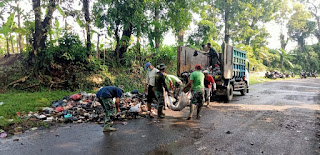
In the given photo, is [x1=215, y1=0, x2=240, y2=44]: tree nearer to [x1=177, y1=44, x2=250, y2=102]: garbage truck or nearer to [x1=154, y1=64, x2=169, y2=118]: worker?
[x1=177, y1=44, x2=250, y2=102]: garbage truck

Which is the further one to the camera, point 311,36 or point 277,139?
point 311,36

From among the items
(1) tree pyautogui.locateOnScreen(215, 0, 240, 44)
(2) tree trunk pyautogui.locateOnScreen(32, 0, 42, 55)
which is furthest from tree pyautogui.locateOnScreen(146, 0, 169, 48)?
(1) tree pyautogui.locateOnScreen(215, 0, 240, 44)

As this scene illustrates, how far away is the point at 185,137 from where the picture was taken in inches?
192

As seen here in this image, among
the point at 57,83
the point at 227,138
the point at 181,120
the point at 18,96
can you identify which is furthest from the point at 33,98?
the point at 227,138

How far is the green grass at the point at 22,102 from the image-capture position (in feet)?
20.7

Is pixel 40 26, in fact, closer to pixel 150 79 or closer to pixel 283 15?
pixel 150 79

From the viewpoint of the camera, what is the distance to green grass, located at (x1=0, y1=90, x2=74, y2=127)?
6.30 m

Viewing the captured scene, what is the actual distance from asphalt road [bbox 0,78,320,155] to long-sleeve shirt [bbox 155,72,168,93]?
0.96 meters

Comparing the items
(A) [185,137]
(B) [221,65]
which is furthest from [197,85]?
(B) [221,65]

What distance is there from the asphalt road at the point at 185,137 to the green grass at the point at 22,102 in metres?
1.52

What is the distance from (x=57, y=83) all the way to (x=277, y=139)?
900 centimetres

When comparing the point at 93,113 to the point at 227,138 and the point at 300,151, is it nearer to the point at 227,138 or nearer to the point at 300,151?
the point at 227,138

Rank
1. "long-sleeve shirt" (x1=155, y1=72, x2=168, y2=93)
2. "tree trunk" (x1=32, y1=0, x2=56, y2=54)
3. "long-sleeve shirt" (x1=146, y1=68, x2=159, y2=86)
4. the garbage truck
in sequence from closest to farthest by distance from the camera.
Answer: "long-sleeve shirt" (x1=155, y1=72, x2=168, y2=93) → "long-sleeve shirt" (x1=146, y1=68, x2=159, y2=86) → the garbage truck → "tree trunk" (x1=32, y1=0, x2=56, y2=54)

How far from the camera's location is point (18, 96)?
831 cm
